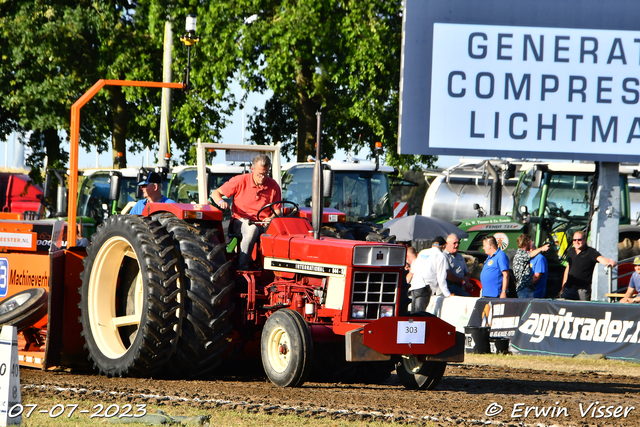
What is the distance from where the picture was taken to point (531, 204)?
16.2m

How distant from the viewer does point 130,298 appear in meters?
7.98

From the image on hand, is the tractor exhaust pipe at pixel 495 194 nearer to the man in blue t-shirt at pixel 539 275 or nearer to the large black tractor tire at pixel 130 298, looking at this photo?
the man in blue t-shirt at pixel 539 275

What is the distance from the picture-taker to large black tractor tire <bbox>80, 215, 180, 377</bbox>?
23.2 ft

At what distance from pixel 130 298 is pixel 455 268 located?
6394mm

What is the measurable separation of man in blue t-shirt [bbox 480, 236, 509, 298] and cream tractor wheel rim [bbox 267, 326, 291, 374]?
21.1 ft

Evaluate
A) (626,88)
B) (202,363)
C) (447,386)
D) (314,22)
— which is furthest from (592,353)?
(314,22)

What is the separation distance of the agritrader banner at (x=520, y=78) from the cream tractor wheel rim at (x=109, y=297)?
22.1ft

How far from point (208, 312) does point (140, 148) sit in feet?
66.3

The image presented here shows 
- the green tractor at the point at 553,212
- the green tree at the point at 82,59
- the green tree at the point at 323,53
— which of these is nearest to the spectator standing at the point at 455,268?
the green tractor at the point at 553,212

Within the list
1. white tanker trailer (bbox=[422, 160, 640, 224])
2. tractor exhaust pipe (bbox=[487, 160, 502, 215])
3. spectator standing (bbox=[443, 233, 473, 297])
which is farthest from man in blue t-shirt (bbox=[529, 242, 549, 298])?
white tanker trailer (bbox=[422, 160, 640, 224])

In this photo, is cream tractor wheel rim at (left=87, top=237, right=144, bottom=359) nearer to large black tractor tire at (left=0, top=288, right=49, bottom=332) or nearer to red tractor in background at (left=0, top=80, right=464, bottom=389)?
red tractor in background at (left=0, top=80, right=464, bottom=389)

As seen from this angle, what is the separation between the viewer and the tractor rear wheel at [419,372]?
23.8 feet

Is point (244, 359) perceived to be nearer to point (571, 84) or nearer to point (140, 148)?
point (571, 84)

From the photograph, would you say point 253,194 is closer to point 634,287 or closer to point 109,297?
point 109,297
